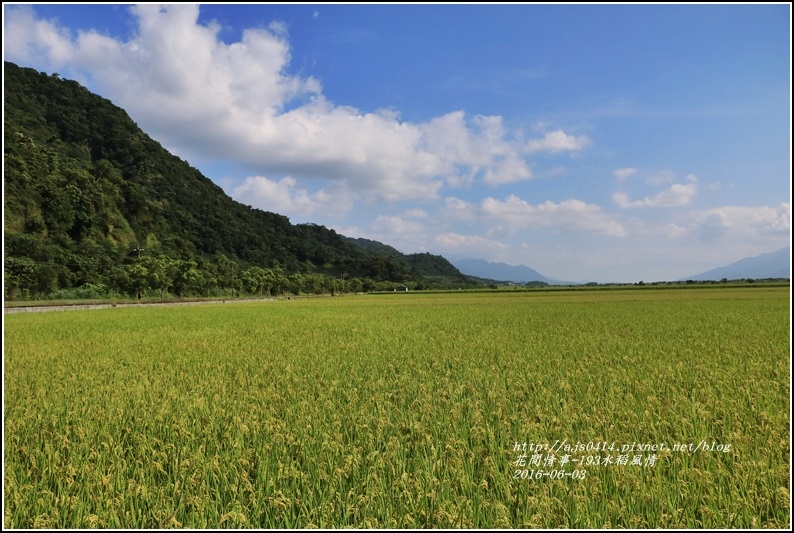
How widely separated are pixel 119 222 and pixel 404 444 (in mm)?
96327

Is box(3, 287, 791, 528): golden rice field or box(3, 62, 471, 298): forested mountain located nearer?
box(3, 287, 791, 528): golden rice field

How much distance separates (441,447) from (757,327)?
1746 centimetres

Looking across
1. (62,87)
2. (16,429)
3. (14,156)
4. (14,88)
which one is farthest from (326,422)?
(62,87)

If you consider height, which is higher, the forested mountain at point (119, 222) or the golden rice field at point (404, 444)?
the forested mountain at point (119, 222)

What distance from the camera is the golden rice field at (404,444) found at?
3480mm

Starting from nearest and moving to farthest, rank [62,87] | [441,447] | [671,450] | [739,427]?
[671,450] → [441,447] → [739,427] → [62,87]

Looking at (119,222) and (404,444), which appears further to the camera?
(119,222)

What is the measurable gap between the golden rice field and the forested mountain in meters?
53.1

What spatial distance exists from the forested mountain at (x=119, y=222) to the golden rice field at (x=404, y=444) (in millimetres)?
53075

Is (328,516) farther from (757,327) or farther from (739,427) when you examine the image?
(757,327)

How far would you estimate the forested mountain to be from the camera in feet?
197

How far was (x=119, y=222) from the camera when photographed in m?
85.8

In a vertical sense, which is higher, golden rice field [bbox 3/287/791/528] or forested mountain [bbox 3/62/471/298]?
forested mountain [bbox 3/62/471/298]

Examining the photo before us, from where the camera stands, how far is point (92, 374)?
29.8 ft
